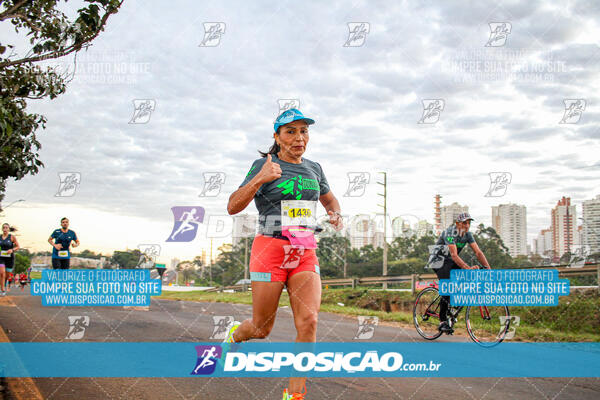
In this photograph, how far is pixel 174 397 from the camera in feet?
12.1

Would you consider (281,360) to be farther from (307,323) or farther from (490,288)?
(490,288)

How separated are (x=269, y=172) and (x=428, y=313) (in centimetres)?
578

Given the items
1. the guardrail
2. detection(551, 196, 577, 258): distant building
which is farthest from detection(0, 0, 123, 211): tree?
detection(551, 196, 577, 258): distant building

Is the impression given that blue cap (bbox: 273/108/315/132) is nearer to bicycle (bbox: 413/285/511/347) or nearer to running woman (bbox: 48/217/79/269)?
bicycle (bbox: 413/285/511/347)

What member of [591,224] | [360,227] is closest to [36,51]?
[360,227]

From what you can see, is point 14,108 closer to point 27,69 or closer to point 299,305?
point 27,69

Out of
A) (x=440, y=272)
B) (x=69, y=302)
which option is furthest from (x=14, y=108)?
(x=440, y=272)

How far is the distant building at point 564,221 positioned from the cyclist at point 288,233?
39.7 feet

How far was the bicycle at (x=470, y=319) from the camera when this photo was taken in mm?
7105

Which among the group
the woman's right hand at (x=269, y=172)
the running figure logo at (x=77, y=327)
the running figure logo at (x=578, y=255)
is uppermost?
the woman's right hand at (x=269, y=172)

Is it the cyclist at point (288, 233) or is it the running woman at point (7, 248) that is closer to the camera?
the cyclist at point (288, 233)

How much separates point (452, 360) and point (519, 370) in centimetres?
77

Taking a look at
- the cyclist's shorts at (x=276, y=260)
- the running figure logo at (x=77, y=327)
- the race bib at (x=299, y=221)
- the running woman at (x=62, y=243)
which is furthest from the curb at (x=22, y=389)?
the running woman at (x=62, y=243)

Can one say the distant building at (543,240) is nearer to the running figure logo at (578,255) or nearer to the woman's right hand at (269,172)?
the running figure logo at (578,255)
